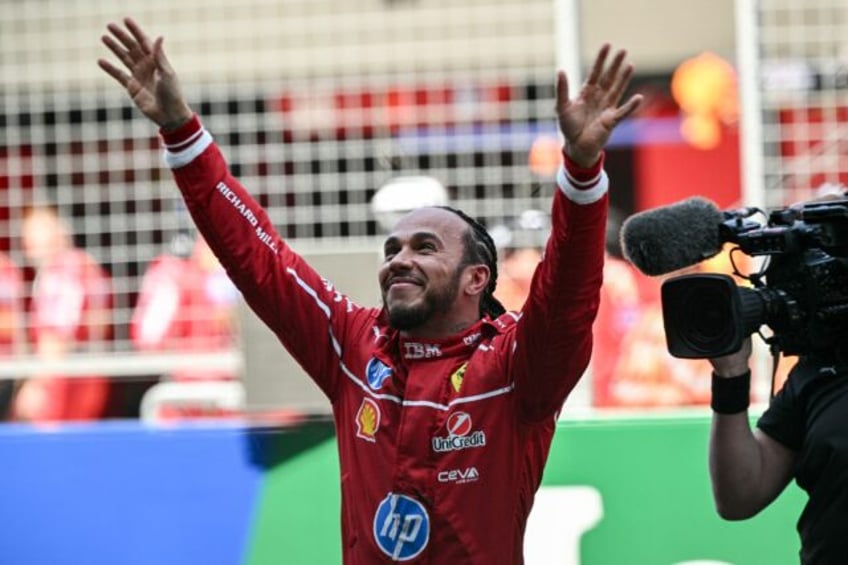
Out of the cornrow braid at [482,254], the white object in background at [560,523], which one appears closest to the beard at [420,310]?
the cornrow braid at [482,254]

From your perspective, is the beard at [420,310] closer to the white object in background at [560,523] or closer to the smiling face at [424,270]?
the smiling face at [424,270]

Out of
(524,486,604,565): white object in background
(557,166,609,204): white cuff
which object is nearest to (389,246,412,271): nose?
(557,166,609,204): white cuff

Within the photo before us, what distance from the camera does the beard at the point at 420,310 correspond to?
3.32m

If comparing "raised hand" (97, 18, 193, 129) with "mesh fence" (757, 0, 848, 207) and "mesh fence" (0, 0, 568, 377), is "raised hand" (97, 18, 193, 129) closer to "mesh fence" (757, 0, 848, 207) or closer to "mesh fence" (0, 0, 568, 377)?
"mesh fence" (0, 0, 568, 377)

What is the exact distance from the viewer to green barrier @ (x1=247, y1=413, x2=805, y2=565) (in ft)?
13.4

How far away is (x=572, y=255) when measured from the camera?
3.06 meters

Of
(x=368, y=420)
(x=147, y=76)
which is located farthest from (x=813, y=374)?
(x=147, y=76)

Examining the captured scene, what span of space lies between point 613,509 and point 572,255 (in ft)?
4.34

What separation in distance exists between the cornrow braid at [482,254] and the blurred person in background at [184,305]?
3945 mm

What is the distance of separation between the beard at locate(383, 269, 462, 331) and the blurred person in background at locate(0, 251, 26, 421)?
15.7ft

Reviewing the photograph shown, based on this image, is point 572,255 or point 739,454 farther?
point 739,454

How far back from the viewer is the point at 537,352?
316 centimetres

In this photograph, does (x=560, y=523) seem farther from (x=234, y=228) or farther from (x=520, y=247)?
(x=520, y=247)

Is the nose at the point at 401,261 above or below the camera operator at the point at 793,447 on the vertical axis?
above
